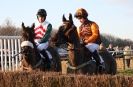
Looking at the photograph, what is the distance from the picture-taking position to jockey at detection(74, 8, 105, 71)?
13.5m

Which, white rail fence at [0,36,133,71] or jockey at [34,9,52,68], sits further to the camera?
white rail fence at [0,36,133,71]

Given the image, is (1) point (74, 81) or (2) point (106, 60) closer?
(1) point (74, 81)

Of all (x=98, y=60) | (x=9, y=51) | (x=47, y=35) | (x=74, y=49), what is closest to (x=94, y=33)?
(x=98, y=60)

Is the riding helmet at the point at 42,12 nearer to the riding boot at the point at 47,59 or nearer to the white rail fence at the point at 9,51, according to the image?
the riding boot at the point at 47,59

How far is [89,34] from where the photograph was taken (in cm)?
1362

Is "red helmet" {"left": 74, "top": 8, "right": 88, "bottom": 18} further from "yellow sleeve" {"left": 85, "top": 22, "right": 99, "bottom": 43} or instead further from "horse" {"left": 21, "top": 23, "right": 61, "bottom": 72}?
"horse" {"left": 21, "top": 23, "right": 61, "bottom": 72}

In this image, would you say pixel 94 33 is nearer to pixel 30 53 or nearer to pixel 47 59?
pixel 30 53

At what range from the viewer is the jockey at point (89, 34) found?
13.5 meters

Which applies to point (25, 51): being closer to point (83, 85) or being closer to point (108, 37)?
point (83, 85)

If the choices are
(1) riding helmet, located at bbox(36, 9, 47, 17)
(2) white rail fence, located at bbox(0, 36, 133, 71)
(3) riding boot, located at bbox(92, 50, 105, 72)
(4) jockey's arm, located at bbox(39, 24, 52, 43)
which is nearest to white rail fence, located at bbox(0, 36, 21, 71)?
(2) white rail fence, located at bbox(0, 36, 133, 71)

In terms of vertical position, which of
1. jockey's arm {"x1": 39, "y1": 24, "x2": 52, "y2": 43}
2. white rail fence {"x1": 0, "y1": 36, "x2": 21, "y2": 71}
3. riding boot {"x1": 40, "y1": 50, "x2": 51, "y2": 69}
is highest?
jockey's arm {"x1": 39, "y1": 24, "x2": 52, "y2": 43}

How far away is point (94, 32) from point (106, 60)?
1.40m

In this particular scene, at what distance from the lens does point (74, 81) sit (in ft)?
32.9

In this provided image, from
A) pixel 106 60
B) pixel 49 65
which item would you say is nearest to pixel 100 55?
pixel 106 60
